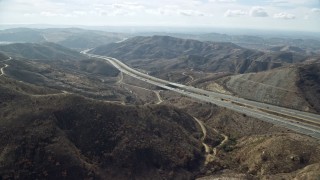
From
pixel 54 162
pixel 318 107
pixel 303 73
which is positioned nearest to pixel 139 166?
pixel 54 162

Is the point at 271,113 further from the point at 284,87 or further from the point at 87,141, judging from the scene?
the point at 87,141

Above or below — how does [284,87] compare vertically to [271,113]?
above

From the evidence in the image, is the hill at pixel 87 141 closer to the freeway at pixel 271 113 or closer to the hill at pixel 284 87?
the freeway at pixel 271 113

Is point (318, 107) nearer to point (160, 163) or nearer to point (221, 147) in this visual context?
point (221, 147)

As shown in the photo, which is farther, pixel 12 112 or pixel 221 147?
pixel 221 147

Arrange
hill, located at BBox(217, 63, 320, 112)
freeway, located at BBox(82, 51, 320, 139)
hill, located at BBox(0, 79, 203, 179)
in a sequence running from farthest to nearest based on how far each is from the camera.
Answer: hill, located at BBox(217, 63, 320, 112)
freeway, located at BBox(82, 51, 320, 139)
hill, located at BBox(0, 79, 203, 179)

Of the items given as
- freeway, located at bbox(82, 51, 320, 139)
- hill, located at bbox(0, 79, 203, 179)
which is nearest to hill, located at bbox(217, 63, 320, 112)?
freeway, located at bbox(82, 51, 320, 139)

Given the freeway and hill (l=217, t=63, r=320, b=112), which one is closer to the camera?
the freeway

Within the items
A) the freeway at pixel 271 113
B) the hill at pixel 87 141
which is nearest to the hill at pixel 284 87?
the freeway at pixel 271 113

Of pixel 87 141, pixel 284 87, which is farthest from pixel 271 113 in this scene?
pixel 87 141

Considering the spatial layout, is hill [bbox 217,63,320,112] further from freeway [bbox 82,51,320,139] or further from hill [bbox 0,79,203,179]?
hill [bbox 0,79,203,179]

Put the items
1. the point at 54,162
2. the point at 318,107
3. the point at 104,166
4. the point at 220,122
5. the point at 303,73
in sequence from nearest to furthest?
1. the point at 54,162
2. the point at 104,166
3. the point at 220,122
4. the point at 318,107
5. the point at 303,73
